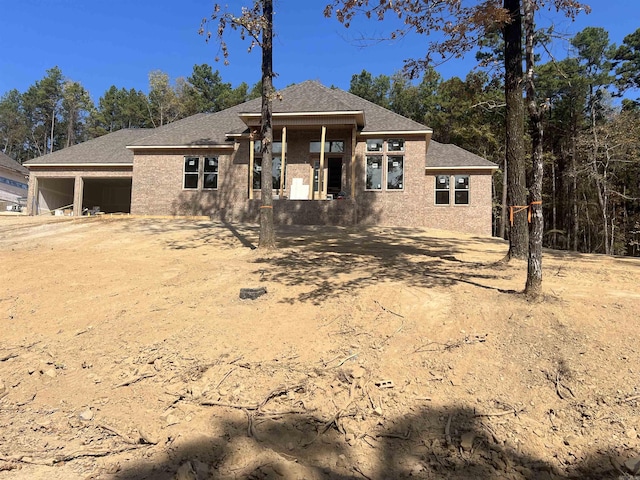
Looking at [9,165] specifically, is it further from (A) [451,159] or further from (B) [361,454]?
(B) [361,454]

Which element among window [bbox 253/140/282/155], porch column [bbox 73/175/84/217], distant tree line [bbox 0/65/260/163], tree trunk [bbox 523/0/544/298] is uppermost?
distant tree line [bbox 0/65/260/163]

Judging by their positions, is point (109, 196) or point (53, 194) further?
point (109, 196)

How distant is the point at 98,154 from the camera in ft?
71.6

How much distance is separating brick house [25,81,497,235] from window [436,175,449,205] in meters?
0.05

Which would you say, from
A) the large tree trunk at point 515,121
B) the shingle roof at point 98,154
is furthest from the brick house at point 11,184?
the large tree trunk at point 515,121

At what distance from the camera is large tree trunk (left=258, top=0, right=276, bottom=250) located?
904 cm

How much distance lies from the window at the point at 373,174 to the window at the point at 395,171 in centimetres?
39

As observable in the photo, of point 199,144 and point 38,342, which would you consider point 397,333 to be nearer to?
point 38,342

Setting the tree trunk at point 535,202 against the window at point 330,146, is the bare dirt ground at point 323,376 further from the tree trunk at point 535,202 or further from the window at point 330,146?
the window at point 330,146

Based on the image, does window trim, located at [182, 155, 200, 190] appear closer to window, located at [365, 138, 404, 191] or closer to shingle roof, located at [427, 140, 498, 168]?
window, located at [365, 138, 404, 191]

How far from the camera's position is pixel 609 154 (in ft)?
79.8

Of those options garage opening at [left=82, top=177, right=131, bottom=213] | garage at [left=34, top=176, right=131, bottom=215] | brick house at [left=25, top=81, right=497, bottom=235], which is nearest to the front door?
brick house at [left=25, top=81, right=497, bottom=235]

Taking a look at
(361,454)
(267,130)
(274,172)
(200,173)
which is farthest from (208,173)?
(361,454)

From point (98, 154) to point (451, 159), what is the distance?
19372 mm
